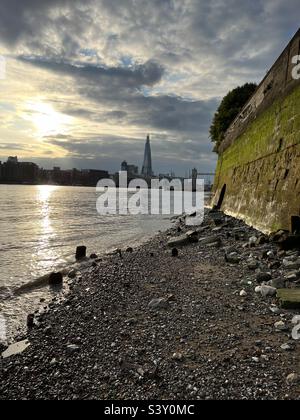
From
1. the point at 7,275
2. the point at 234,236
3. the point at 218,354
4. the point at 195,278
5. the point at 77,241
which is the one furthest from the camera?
the point at 77,241

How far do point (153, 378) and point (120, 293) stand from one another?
146 inches

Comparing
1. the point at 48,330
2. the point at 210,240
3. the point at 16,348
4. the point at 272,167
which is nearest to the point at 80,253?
the point at 210,240

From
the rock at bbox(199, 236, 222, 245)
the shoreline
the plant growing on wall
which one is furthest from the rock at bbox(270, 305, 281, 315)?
the plant growing on wall

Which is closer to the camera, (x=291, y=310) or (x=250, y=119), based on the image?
(x=291, y=310)

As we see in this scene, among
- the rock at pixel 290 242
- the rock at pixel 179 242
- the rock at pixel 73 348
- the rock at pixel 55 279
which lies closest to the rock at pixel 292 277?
the rock at pixel 290 242

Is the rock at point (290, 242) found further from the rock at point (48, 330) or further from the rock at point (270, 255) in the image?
the rock at point (48, 330)

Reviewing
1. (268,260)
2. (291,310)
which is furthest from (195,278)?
(291,310)

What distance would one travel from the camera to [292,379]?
357 cm

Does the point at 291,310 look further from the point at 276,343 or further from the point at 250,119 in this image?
the point at 250,119

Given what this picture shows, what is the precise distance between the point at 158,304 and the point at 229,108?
32.8 metres

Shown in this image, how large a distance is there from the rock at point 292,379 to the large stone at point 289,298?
6.33ft

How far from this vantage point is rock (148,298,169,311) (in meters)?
6.23

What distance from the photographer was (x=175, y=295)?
686cm

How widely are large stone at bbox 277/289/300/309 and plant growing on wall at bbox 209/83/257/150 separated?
95.4ft
